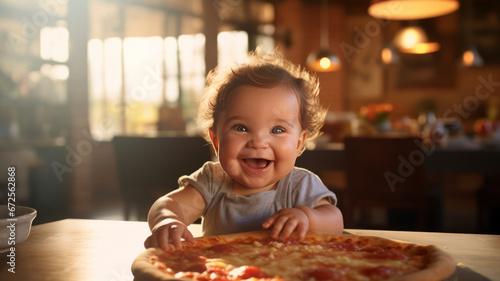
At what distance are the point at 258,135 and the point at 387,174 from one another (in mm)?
2304

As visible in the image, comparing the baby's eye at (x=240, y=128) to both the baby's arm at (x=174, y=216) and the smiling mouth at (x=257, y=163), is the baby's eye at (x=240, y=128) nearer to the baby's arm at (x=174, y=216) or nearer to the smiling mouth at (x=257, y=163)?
the smiling mouth at (x=257, y=163)

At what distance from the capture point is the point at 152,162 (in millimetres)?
2590

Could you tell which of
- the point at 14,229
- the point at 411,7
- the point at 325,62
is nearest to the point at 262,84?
the point at 14,229

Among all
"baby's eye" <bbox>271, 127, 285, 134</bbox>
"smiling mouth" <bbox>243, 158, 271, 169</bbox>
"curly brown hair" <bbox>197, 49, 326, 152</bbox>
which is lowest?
"smiling mouth" <bbox>243, 158, 271, 169</bbox>

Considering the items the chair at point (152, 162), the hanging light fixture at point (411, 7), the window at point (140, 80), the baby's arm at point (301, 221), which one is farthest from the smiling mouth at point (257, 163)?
the window at point (140, 80)

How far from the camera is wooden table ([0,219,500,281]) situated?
70cm

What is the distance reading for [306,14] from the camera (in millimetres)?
8312

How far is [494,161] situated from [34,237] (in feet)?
9.90

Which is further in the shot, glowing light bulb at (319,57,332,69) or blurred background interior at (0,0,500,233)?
glowing light bulb at (319,57,332,69)

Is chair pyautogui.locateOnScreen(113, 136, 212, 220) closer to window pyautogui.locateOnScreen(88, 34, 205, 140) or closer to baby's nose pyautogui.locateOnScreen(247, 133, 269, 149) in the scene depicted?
baby's nose pyautogui.locateOnScreen(247, 133, 269, 149)

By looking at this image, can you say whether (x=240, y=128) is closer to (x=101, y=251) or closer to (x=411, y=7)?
(x=101, y=251)

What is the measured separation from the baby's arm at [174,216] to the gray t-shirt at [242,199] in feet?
0.07

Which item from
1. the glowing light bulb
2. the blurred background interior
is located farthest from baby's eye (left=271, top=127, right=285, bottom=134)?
the glowing light bulb

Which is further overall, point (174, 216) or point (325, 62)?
point (325, 62)
